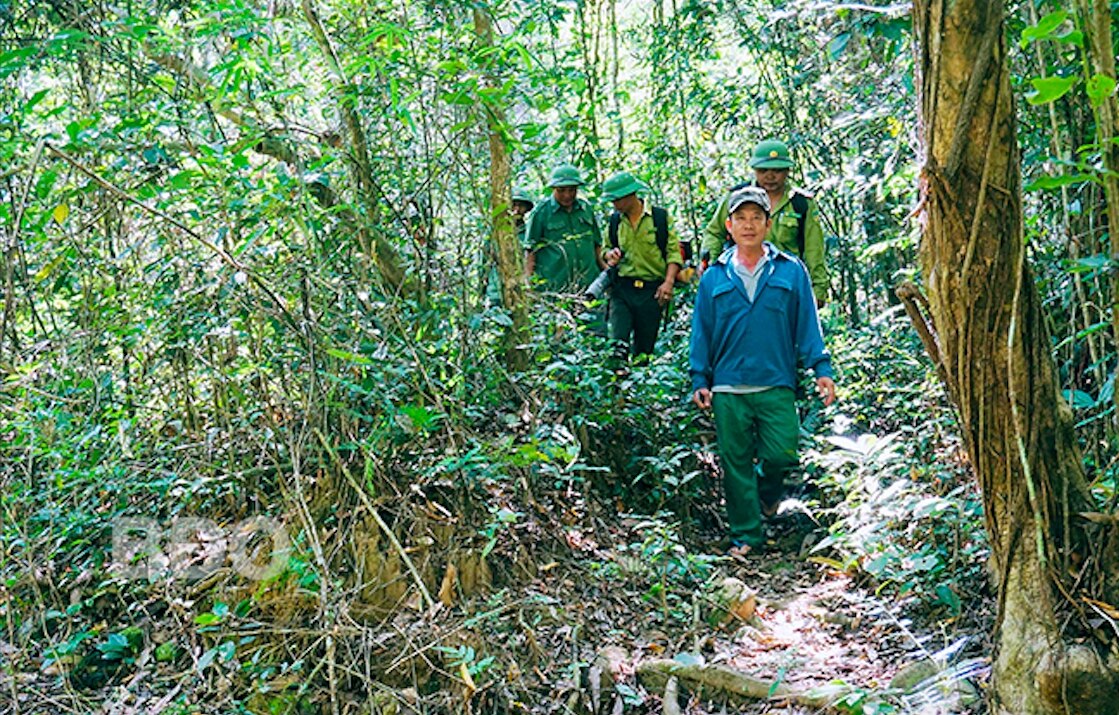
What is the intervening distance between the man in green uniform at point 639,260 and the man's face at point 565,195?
0.26m

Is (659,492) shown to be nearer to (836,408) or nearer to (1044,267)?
(836,408)

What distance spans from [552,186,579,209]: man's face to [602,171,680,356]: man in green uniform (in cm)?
26

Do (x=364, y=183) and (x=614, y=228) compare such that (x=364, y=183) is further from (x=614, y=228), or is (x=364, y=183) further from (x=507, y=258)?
(x=614, y=228)

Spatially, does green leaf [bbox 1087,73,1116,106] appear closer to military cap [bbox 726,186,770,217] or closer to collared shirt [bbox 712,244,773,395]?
military cap [bbox 726,186,770,217]

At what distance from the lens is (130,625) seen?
4344 mm

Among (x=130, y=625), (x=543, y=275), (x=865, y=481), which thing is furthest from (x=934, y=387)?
(x=130, y=625)

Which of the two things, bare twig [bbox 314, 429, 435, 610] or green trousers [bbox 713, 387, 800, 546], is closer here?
bare twig [bbox 314, 429, 435, 610]

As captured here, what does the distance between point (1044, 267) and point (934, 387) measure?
1.05 m

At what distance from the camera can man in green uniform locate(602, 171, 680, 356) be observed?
23.9 ft

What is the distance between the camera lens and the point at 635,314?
748cm

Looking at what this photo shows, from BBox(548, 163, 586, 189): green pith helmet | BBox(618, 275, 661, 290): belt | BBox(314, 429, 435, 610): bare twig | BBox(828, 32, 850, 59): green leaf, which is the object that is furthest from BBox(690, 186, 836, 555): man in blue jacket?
BBox(314, 429, 435, 610): bare twig

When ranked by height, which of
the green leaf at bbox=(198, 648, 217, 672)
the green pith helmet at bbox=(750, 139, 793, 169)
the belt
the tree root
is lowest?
the tree root

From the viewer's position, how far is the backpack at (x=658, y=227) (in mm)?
7270

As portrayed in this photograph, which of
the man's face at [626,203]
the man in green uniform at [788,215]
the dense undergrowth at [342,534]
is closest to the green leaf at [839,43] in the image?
the dense undergrowth at [342,534]
